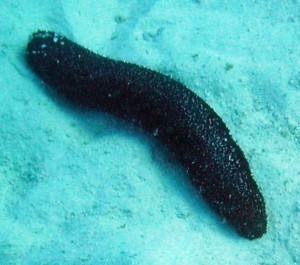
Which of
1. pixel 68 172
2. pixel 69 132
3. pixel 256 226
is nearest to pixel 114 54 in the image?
pixel 69 132

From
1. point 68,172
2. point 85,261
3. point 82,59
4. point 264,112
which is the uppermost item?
point 82,59

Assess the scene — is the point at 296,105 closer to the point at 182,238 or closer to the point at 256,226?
the point at 256,226

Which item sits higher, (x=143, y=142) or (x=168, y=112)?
(x=168, y=112)

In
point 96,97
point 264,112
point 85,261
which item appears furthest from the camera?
point 264,112

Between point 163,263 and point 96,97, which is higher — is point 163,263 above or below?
below
